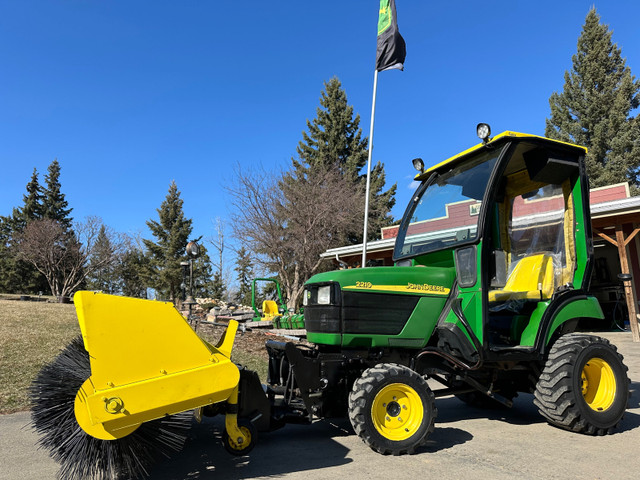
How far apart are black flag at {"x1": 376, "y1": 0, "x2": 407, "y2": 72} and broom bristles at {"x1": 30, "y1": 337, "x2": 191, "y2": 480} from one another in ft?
38.9

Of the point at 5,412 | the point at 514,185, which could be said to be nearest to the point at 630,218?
the point at 514,185

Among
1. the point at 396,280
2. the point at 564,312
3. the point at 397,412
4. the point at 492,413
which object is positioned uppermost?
the point at 396,280

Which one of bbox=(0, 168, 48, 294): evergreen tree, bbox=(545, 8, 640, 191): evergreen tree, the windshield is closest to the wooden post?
the windshield

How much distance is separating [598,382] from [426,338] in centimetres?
188

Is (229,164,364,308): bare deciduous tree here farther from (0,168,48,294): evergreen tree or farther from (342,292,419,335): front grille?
(0,168,48,294): evergreen tree

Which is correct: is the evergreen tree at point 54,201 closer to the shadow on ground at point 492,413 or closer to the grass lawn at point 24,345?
the grass lawn at point 24,345

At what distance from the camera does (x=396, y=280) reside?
3.96 metres

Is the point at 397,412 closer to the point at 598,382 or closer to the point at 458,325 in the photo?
the point at 458,325

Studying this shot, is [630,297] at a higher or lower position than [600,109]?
lower

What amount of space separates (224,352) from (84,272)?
1407 inches

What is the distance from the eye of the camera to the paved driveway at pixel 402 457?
313 centimetres

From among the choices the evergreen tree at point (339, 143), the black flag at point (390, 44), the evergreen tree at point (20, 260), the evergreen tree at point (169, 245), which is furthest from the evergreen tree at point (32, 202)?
the black flag at point (390, 44)

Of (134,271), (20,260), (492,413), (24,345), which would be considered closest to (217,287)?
(134,271)

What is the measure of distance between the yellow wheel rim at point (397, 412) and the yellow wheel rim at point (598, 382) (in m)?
1.89
